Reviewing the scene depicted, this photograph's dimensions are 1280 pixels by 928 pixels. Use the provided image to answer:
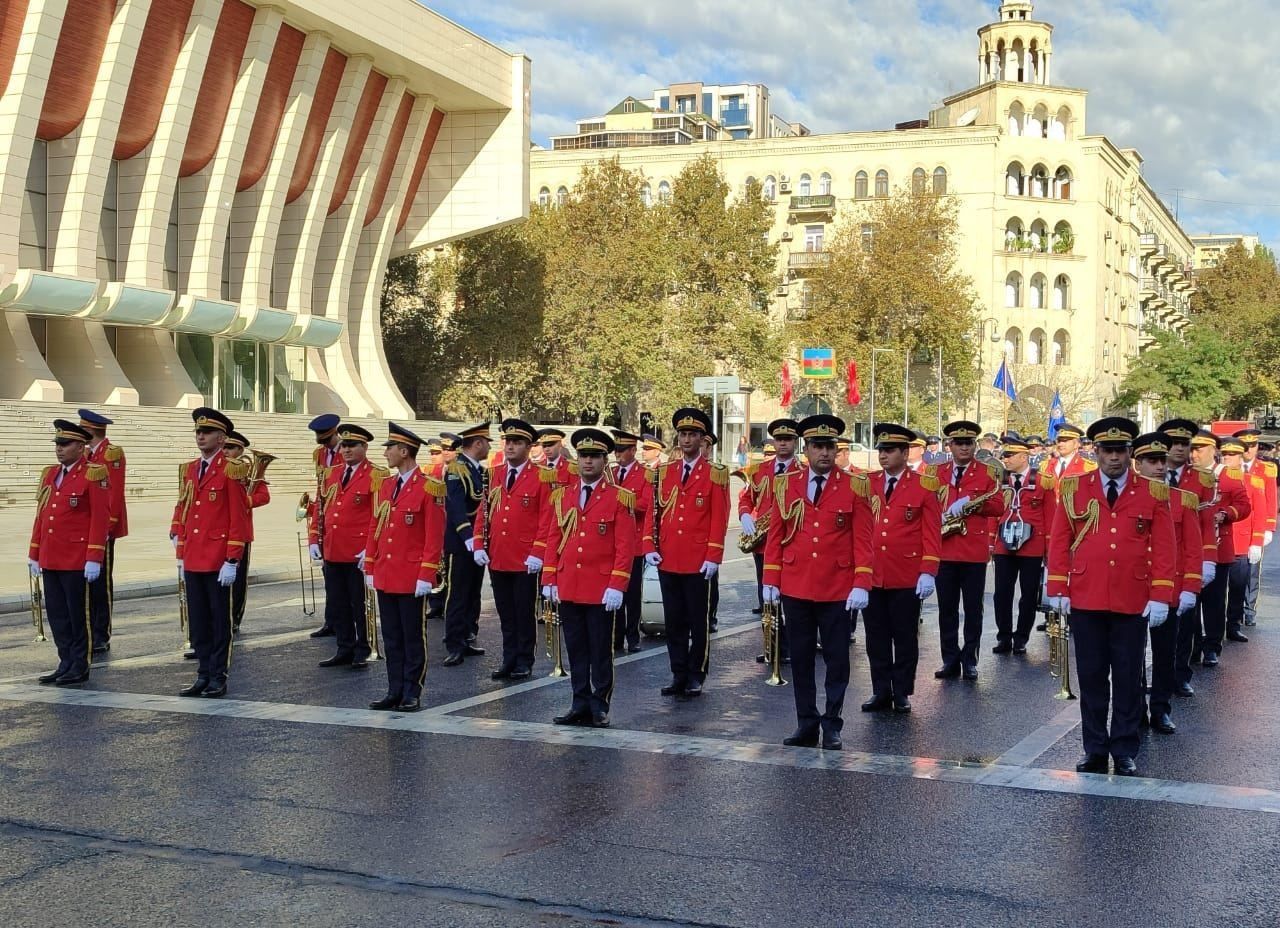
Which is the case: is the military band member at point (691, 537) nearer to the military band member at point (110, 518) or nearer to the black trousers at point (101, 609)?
the military band member at point (110, 518)

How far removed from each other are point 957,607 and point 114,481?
758 centimetres

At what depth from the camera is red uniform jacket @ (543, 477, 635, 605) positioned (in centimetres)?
961

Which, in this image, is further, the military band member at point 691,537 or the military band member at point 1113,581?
the military band member at point 691,537

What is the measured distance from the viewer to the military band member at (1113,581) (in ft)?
26.9

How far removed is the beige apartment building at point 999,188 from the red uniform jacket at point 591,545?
68.5 m

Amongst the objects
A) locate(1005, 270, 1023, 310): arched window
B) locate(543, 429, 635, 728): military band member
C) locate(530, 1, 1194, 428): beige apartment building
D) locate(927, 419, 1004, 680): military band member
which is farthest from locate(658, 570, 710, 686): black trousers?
locate(1005, 270, 1023, 310): arched window

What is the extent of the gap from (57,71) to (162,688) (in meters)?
31.6

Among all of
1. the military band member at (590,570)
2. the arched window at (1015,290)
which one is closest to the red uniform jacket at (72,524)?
the military band member at (590,570)

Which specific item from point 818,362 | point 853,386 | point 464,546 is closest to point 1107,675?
point 464,546

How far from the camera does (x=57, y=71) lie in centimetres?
3756

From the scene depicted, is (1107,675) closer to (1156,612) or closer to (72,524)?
(1156,612)

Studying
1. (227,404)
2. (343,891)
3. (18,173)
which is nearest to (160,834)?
(343,891)

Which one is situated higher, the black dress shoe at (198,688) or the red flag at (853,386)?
the red flag at (853,386)

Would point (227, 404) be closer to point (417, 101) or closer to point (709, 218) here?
point (417, 101)
